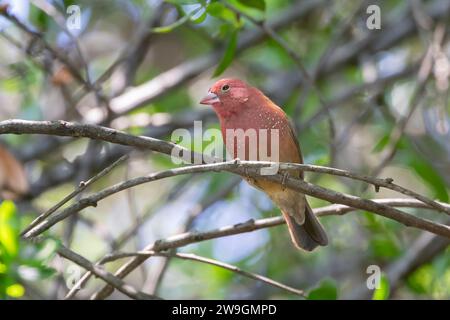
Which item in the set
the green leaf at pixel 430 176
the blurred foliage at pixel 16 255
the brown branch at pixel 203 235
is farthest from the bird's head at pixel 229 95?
the blurred foliage at pixel 16 255

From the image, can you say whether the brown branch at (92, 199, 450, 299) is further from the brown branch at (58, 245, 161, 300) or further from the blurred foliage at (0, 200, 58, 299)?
the blurred foliage at (0, 200, 58, 299)

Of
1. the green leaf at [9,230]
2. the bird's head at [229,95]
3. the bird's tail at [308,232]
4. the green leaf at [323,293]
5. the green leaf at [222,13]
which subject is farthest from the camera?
the bird's head at [229,95]

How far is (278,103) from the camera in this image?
22.2ft

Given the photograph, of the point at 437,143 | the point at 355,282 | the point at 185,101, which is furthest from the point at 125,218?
the point at 437,143

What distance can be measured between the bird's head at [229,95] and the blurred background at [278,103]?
14.9 inches

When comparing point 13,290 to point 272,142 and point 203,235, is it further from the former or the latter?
point 272,142

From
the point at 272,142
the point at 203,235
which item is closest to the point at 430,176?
the point at 272,142

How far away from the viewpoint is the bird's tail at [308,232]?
4.67 metres

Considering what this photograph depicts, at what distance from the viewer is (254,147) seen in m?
4.46

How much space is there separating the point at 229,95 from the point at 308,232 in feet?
3.22

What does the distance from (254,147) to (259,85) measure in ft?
9.83

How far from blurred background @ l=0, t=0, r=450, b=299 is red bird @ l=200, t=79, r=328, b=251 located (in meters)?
0.39

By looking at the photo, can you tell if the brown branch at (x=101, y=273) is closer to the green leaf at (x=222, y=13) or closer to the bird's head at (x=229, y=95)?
the green leaf at (x=222, y=13)

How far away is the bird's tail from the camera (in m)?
4.67
